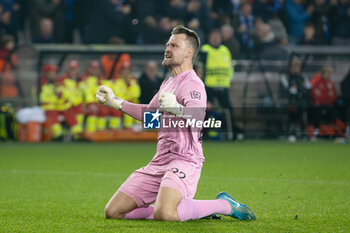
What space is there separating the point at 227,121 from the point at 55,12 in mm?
5050

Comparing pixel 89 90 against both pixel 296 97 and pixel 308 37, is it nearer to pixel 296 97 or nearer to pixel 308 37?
pixel 296 97

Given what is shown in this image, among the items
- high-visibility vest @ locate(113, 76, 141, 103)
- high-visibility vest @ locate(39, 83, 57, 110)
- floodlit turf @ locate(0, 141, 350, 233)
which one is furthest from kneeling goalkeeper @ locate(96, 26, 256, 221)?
high-visibility vest @ locate(39, 83, 57, 110)

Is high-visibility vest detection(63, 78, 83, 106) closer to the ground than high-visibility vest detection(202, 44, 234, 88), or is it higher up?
closer to the ground

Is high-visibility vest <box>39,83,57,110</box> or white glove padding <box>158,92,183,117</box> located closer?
white glove padding <box>158,92,183,117</box>

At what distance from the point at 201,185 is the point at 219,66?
8.01 metres

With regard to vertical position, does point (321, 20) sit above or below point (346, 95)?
above

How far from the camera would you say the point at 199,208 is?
5.00 m

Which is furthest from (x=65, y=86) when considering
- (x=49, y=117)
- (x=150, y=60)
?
(x=150, y=60)

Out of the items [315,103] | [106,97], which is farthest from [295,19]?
[106,97]

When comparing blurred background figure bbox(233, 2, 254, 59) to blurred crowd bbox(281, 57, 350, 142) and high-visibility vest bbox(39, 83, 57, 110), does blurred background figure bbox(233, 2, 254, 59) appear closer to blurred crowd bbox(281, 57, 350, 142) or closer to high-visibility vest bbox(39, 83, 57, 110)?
blurred crowd bbox(281, 57, 350, 142)

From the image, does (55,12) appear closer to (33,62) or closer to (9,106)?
(33,62)

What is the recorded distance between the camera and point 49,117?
49.5 ft

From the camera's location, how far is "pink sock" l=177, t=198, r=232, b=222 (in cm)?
494

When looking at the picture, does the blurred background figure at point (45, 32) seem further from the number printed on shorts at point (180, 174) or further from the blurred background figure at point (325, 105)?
the number printed on shorts at point (180, 174)
